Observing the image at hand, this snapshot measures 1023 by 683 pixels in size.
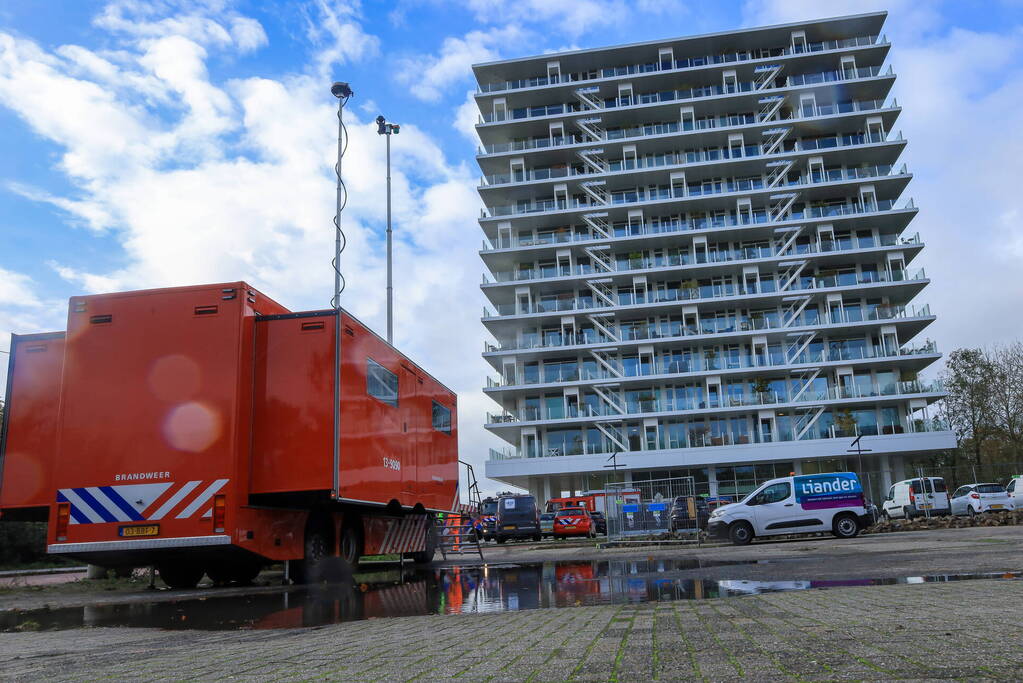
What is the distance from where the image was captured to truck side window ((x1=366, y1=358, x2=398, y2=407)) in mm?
12859

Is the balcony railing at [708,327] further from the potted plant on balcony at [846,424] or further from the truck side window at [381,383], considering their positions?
the truck side window at [381,383]

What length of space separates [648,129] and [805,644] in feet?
209

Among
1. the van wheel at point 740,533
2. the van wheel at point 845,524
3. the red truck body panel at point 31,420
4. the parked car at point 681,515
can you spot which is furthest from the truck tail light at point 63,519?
the van wheel at point 845,524

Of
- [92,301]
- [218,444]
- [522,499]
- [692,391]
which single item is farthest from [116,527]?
[692,391]

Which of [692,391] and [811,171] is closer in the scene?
[692,391]

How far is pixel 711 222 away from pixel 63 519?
56176 millimetres

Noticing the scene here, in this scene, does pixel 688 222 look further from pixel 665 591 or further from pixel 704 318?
pixel 665 591

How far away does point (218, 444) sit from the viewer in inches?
429

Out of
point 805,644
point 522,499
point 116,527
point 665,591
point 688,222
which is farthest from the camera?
point 688,222

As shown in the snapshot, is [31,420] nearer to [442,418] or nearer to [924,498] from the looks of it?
[442,418]

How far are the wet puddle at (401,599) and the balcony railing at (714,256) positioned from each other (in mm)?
49122

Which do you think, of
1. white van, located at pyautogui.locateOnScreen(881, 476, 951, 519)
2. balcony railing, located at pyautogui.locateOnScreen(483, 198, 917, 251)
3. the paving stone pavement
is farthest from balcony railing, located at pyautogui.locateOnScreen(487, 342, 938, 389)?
the paving stone pavement

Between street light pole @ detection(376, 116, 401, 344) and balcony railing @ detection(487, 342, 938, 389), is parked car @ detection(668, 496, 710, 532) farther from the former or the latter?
balcony railing @ detection(487, 342, 938, 389)

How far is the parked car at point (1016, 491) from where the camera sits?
32.7 m
